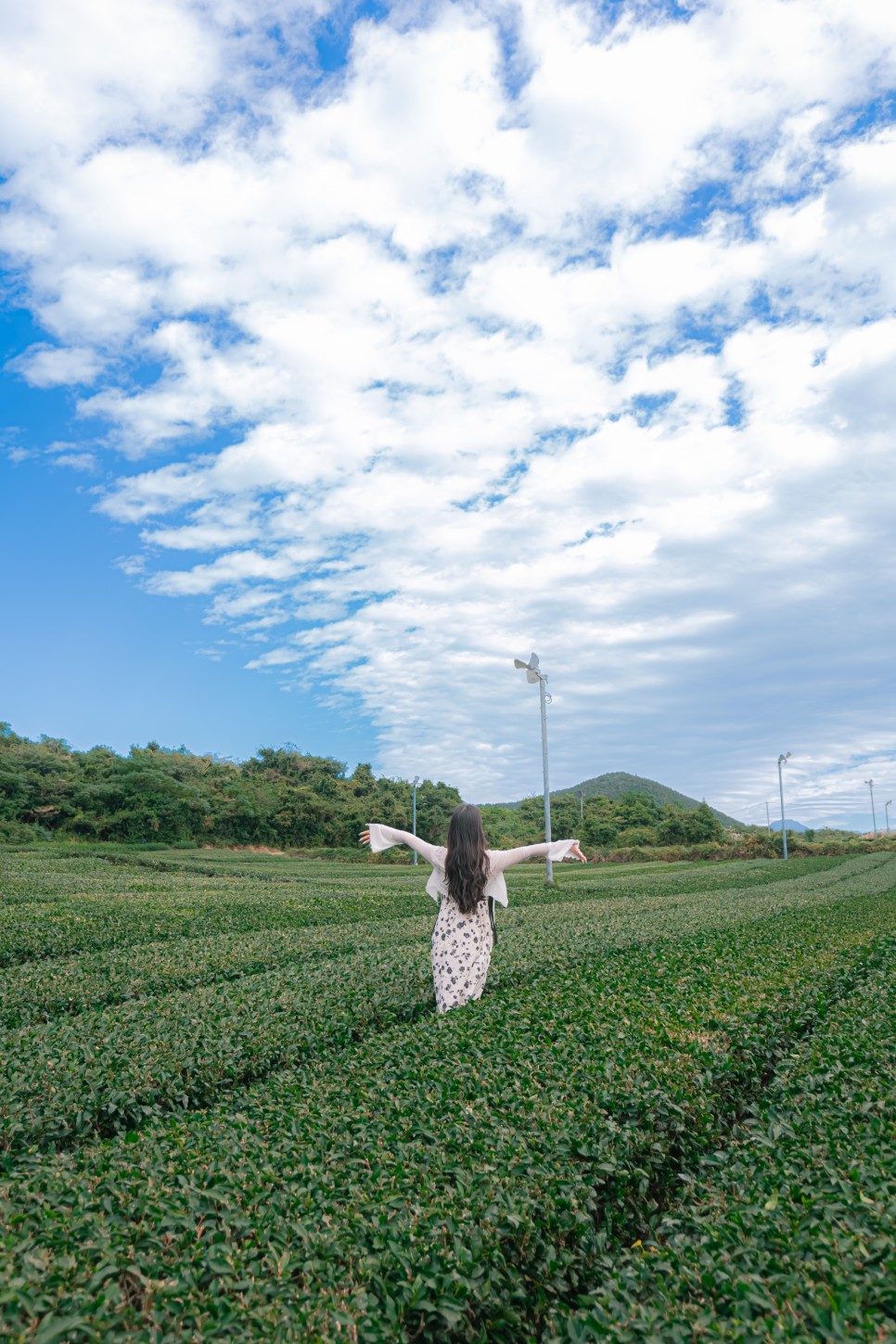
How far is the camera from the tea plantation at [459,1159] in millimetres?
2537

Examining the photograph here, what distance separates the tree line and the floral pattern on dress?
156ft

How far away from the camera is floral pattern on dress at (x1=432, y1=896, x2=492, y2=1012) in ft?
19.9

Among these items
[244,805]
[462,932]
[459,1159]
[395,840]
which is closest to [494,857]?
[462,932]

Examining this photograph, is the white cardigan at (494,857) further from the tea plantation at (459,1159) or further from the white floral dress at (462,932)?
the tea plantation at (459,1159)

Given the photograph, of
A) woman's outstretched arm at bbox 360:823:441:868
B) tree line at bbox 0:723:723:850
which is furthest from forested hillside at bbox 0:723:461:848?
woman's outstretched arm at bbox 360:823:441:868

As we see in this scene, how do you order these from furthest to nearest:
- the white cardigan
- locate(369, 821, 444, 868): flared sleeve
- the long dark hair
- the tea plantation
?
locate(369, 821, 444, 868): flared sleeve
the white cardigan
the long dark hair
the tea plantation

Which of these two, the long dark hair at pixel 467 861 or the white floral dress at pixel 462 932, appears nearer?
the long dark hair at pixel 467 861

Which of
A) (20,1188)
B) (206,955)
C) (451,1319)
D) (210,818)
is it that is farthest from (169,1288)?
(210,818)

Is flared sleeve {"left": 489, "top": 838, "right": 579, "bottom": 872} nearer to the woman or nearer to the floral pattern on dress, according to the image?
the woman

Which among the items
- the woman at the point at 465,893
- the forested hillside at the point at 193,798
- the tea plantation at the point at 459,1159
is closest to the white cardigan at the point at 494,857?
the woman at the point at 465,893

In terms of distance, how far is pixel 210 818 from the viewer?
57.6 m

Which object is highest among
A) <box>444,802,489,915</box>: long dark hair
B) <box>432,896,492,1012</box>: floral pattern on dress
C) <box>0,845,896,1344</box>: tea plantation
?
<box>444,802,489,915</box>: long dark hair

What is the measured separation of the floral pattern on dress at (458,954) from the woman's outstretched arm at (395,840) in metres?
0.34

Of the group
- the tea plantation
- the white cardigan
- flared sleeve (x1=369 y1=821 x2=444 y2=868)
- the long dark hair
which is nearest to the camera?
the tea plantation
